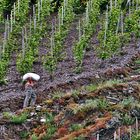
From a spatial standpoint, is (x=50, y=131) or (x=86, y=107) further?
(x=86, y=107)

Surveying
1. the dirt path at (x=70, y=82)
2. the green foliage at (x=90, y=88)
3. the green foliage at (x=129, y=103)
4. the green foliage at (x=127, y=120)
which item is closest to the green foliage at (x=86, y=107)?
the green foliage at (x=129, y=103)

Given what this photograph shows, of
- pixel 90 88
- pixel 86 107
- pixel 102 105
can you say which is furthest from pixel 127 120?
pixel 90 88

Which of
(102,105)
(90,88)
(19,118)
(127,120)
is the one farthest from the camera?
(90,88)

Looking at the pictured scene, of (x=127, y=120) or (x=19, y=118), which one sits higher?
(x=127, y=120)

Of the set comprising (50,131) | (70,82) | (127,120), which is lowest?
(50,131)

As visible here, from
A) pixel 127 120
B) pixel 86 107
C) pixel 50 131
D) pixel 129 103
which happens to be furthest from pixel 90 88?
pixel 50 131

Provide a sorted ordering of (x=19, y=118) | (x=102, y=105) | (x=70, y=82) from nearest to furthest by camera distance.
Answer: (x=19, y=118) → (x=102, y=105) → (x=70, y=82)

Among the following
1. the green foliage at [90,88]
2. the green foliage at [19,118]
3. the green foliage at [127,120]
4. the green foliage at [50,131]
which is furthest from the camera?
the green foliage at [90,88]

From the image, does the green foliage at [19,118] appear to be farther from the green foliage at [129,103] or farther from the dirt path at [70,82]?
the green foliage at [129,103]

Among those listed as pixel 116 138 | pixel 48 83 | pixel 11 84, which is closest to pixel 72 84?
pixel 48 83

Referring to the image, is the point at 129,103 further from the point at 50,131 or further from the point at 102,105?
the point at 50,131

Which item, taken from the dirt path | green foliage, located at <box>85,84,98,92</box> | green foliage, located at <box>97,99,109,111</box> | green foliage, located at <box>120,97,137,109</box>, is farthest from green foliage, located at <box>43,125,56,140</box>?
green foliage, located at <box>85,84,98,92</box>

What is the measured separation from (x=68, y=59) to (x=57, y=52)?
0.55 metres

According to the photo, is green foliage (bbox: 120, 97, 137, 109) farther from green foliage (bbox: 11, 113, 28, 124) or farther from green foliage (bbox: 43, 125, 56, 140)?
green foliage (bbox: 11, 113, 28, 124)
